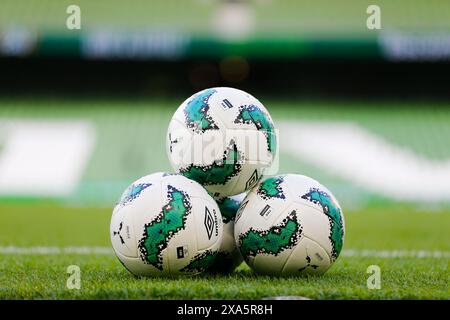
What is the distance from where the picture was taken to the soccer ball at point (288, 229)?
15.7ft

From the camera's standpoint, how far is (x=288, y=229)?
15.6 feet

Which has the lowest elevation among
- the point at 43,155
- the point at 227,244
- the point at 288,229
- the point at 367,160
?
the point at 367,160

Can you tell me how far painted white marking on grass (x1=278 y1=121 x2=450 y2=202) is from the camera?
1909cm

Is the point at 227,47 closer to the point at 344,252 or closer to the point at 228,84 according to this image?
the point at 228,84

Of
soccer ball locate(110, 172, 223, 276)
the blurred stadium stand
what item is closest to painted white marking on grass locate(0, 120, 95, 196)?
the blurred stadium stand

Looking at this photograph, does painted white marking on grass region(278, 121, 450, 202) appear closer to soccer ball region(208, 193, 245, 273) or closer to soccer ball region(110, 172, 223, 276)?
soccer ball region(208, 193, 245, 273)

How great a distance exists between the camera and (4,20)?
21.8 metres

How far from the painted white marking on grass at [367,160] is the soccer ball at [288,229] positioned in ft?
45.9

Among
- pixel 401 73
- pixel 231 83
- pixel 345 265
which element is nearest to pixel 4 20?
pixel 231 83

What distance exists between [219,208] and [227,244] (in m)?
0.26

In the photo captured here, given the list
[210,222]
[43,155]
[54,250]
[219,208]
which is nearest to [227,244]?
[219,208]

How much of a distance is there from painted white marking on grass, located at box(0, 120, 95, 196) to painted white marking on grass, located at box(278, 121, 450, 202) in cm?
627

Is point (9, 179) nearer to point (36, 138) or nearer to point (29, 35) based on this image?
point (36, 138)

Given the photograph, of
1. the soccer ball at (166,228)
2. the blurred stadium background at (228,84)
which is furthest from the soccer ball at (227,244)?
the blurred stadium background at (228,84)
